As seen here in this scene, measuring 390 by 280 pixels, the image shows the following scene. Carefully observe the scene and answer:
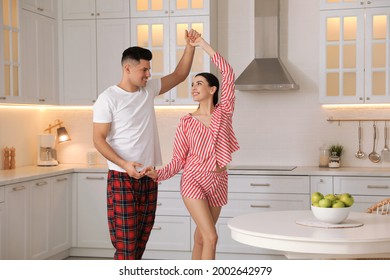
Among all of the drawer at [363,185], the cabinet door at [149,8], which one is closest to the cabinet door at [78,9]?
the cabinet door at [149,8]

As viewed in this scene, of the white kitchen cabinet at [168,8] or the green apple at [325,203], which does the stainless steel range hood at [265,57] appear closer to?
the white kitchen cabinet at [168,8]

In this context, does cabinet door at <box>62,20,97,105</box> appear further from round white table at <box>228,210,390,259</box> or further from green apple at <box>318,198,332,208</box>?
green apple at <box>318,198,332,208</box>

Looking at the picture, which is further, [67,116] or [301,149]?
[67,116]

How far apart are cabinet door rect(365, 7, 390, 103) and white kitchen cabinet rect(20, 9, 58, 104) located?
2.86 metres

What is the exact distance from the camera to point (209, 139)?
13.2 ft

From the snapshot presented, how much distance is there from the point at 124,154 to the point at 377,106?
303cm

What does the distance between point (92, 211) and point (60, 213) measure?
0.31 metres

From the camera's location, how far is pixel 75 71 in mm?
6348

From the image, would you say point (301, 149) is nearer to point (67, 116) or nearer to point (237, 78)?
point (237, 78)

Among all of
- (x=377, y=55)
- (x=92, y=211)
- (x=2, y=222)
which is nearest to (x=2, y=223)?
(x=2, y=222)

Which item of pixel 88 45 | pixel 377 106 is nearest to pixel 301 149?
pixel 377 106

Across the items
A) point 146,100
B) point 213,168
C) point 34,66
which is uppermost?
point 34,66

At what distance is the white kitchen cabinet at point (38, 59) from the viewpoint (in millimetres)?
5777

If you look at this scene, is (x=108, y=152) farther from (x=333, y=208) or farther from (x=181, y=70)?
(x=333, y=208)
